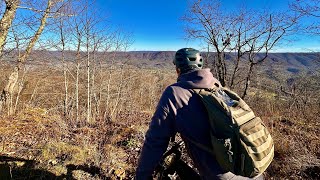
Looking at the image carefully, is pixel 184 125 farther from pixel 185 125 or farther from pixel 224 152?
pixel 224 152

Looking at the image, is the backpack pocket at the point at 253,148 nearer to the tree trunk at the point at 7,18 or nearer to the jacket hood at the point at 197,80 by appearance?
the jacket hood at the point at 197,80

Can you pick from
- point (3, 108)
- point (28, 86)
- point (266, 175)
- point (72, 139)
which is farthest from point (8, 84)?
point (266, 175)

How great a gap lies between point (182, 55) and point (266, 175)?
9.42ft

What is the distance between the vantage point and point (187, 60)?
5.47 ft

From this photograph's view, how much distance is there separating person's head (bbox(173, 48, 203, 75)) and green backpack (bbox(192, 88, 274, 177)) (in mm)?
275

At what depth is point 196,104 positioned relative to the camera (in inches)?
58.4

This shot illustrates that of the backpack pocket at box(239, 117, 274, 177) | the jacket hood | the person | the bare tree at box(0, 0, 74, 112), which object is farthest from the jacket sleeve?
the bare tree at box(0, 0, 74, 112)

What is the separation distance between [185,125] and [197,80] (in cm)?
29

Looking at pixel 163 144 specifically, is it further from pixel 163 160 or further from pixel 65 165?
pixel 65 165

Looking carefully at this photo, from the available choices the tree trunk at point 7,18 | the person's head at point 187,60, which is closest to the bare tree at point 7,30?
the tree trunk at point 7,18

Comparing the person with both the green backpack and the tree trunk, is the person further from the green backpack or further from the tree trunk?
the tree trunk

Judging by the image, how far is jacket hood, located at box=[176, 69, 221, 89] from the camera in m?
1.52

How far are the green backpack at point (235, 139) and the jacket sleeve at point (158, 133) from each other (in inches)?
8.2

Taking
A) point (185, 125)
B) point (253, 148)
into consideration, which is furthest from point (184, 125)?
point (253, 148)
